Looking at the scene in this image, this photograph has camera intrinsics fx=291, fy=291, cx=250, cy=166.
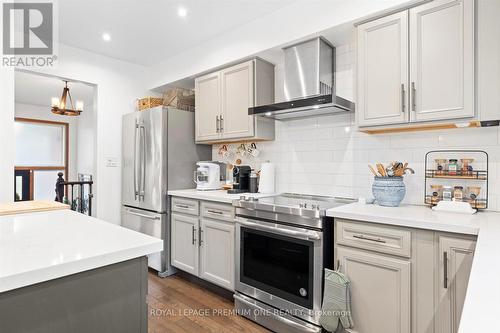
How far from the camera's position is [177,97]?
3533 millimetres

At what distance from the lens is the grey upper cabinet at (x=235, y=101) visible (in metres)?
2.87

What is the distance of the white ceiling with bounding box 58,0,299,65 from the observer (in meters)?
2.53

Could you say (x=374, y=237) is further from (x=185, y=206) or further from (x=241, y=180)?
(x=185, y=206)

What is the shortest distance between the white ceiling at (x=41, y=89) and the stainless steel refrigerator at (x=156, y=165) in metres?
1.76

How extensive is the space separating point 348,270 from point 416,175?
911 millimetres

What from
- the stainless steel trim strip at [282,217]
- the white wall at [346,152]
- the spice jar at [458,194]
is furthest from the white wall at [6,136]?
the spice jar at [458,194]

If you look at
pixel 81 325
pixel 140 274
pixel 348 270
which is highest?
pixel 140 274

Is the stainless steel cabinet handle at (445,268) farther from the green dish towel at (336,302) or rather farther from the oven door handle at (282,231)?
the oven door handle at (282,231)

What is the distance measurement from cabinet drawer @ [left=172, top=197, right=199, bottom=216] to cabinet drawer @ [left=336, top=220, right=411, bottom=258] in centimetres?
149

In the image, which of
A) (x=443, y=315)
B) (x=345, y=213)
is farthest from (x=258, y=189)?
(x=443, y=315)

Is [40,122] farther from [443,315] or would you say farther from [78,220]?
[443,315]

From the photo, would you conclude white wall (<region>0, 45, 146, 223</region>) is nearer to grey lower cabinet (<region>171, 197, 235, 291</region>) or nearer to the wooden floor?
grey lower cabinet (<region>171, 197, 235, 291</region>)

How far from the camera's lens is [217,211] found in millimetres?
2664

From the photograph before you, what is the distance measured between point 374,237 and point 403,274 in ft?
0.80
